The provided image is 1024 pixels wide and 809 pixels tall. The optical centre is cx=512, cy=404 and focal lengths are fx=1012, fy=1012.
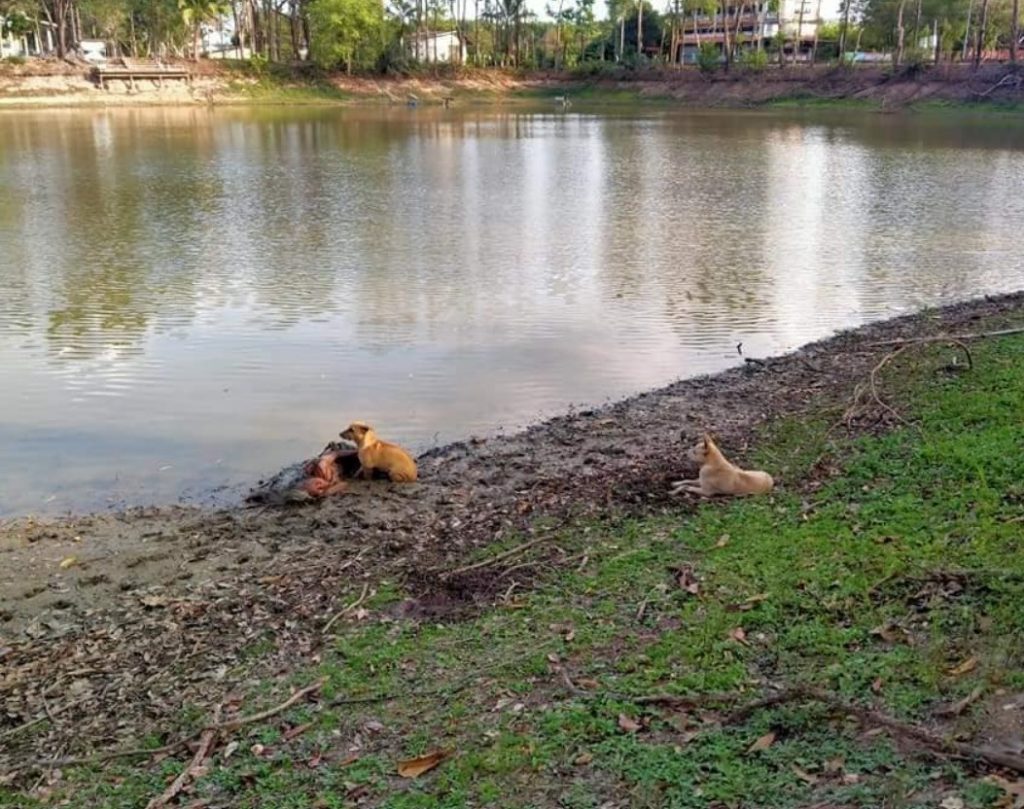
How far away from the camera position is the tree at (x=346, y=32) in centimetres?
7550

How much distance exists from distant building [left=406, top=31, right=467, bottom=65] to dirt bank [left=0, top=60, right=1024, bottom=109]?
522 cm

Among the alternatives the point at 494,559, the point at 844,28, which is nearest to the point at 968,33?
the point at 844,28

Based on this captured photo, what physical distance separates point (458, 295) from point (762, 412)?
6.68 m

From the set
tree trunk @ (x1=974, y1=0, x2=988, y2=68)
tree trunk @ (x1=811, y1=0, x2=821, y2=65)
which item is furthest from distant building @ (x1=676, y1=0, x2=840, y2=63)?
tree trunk @ (x1=974, y1=0, x2=988, y2=68)

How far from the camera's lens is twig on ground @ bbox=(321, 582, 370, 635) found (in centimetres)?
553

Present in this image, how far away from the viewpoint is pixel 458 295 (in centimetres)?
1489

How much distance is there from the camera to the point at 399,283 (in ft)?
51.2

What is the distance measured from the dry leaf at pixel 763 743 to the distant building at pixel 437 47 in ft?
279

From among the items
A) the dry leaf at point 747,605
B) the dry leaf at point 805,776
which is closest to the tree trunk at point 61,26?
the dry leaf at point 747,605

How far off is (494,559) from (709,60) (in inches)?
2949

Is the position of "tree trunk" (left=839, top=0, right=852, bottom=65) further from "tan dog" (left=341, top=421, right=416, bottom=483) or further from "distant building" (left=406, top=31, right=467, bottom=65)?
"tan dog" (left=341, top=421, right=416, bottom=483)

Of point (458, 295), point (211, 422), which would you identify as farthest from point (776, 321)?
point (211, 422)

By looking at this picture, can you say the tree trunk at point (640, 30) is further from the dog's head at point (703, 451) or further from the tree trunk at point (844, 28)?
the dog's head at point (703, 451)

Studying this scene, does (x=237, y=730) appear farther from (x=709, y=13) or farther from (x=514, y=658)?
(x=709, y=13)
